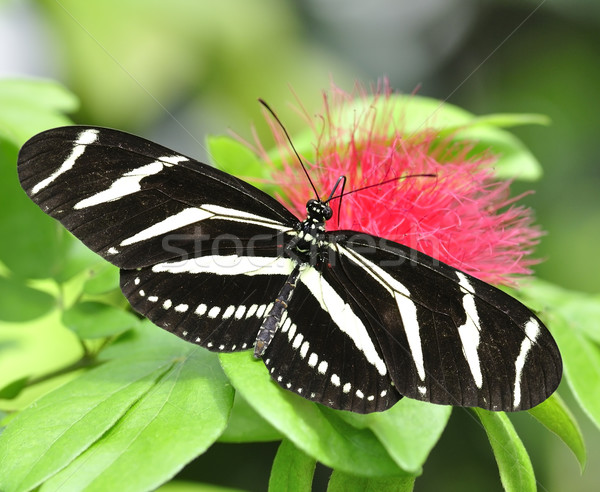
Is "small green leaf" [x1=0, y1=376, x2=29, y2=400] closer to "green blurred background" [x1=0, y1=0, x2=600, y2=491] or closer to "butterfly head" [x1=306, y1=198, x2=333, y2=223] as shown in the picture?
"butterfly head" [x1=306, y1=198, x2=333, y2=223]

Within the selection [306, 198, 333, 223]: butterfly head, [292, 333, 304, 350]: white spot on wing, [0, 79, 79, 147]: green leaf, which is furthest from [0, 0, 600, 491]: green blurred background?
[292, 333, 304, 350]: white spot on wing

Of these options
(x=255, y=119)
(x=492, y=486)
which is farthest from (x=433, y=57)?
(x=492, y=486)

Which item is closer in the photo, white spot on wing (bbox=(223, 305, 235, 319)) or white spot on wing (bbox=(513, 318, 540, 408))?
white spot on wing (bbox=(513, 318, 540, 408))

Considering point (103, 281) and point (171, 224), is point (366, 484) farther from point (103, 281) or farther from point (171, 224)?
point (103, 281)

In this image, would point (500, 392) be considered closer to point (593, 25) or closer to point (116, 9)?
point (116, 9)

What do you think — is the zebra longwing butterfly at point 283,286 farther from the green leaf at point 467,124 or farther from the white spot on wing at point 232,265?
the green leaf at point 467,124

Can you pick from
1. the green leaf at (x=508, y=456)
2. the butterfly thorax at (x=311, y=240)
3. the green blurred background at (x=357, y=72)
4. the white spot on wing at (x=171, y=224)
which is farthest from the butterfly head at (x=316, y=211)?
the green blurred background at (x=357, y=72)
